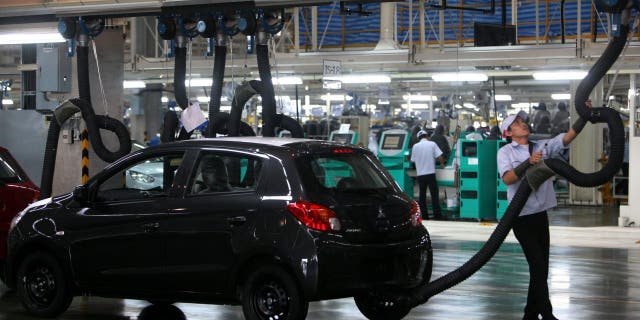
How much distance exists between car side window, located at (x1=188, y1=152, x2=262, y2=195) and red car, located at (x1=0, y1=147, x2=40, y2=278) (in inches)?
118

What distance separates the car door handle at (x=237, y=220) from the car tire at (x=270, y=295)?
0.37 m

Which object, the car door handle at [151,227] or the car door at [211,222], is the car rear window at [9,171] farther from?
the car door at [211,222]

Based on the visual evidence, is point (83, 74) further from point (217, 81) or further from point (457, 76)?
point (457, 76)

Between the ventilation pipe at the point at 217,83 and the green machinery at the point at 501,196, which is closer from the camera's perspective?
the ventilation pipe at the point at 217,83

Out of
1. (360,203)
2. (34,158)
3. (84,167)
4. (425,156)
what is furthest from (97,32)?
(425,156)

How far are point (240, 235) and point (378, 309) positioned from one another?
150 cm

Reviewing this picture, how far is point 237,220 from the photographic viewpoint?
25.1ft

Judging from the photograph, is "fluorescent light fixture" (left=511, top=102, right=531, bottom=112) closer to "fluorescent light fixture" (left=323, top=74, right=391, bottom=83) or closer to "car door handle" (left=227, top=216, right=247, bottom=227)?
"fluorescent light fixture" (left=323, top=74, right=391, bottom=83)

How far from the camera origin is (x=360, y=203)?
7.62m

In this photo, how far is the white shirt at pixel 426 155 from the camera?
19.8 meters

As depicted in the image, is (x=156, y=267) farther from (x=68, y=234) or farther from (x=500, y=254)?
(x=500, y=254)

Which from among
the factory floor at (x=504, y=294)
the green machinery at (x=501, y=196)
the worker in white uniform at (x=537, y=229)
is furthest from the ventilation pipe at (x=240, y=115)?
the green machinery at (x=501, y=196)

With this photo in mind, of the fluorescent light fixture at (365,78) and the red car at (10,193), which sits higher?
the fluorescent light fixture at (365,78)

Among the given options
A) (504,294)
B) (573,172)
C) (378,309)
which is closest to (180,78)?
(378,309)
